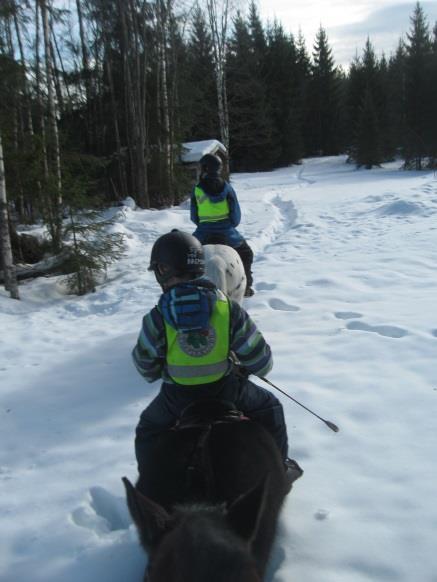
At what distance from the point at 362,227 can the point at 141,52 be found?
572 inches

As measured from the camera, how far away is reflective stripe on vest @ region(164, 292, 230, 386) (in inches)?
95.1

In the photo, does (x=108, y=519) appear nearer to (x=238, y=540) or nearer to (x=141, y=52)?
(x=238, y=540)

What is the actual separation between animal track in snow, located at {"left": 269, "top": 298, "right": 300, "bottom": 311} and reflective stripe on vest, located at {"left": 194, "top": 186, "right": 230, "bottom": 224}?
143 centimetres

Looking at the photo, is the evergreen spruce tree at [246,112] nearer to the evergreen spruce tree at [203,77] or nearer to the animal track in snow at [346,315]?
the evergreen spruce tree at [203,77]

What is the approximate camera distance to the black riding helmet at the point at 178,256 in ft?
8.32

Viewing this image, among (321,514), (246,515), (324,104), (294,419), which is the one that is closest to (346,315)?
(294,419)

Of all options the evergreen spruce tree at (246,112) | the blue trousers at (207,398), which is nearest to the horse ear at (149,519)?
the blue trousers at (207,398)

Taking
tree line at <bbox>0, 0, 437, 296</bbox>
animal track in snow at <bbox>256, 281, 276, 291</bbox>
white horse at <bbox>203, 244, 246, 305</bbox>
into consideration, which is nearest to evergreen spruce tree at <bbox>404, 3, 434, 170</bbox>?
tree line at <bbox>0, 0, 437, 296</bbox>

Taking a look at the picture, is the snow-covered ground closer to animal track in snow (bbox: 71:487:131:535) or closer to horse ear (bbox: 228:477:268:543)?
animal track in snow (bbox: 71:487:131:535)

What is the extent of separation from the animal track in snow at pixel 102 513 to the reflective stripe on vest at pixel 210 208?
14.2 ft

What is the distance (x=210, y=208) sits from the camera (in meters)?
6.60

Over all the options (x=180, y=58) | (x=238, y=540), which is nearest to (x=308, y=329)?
(x=238, y=540)

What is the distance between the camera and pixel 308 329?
5797 millimetres

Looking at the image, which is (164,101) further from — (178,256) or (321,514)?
(321,514)
